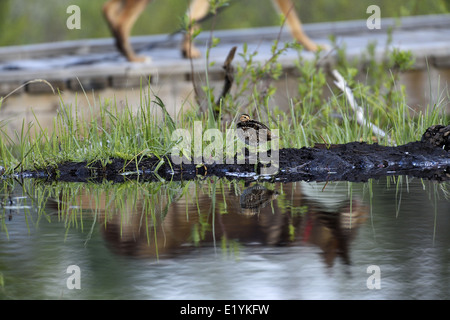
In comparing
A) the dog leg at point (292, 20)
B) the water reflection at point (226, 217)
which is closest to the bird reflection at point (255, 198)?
the water reflection at point (226, 217)

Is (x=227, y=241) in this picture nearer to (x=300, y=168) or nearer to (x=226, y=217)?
(x=226, y=217)

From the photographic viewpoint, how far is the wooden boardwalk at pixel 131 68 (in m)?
10.4

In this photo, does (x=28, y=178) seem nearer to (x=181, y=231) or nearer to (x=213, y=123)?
(x=213, y=123)

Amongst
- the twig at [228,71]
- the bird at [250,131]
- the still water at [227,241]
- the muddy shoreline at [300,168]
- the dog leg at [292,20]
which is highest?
the dog leg at [292,20]

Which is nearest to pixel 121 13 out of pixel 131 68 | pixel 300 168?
pixel 131 68

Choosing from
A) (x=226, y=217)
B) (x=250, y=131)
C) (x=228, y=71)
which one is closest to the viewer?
(x=226, y=217)

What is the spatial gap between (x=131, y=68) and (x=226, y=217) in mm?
6436

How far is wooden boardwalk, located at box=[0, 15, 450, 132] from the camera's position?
10.4 m

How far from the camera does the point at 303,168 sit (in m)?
6.56

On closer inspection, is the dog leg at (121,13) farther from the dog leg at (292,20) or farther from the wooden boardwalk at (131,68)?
the dog leg at (292,20)

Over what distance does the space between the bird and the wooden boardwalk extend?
1540mm

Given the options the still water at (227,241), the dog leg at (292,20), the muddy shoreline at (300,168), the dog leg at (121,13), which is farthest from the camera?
the dog leg at (292,20)

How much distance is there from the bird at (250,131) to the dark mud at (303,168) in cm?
18

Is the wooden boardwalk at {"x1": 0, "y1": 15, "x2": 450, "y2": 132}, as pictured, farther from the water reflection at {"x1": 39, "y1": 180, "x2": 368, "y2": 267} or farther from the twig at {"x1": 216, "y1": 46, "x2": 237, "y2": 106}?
the water reflection at {"x1": 39, "y1": 180, "x2": 368, "y2": 267}
